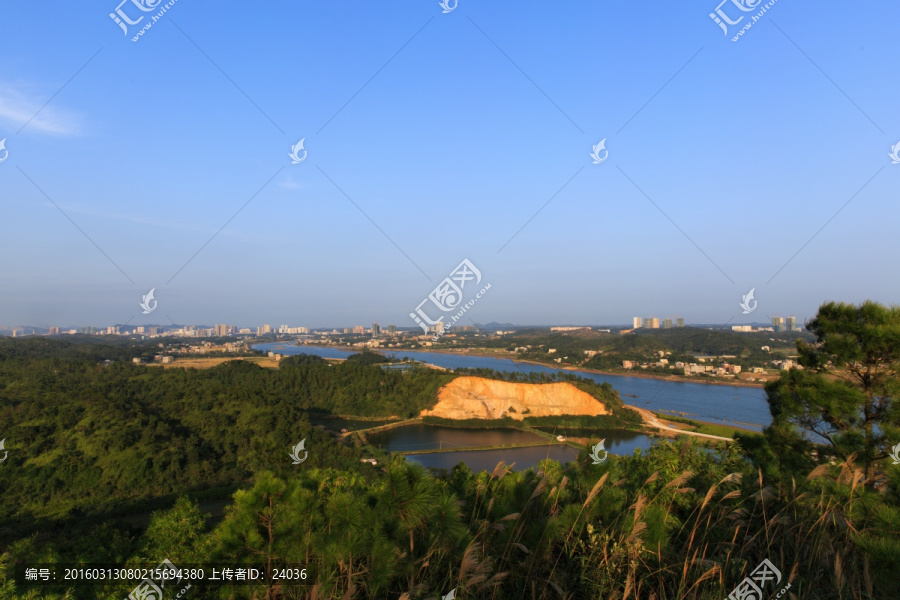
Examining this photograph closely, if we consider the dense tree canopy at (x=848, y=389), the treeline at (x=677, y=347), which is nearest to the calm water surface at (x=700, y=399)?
the treeline at (x=677, y=347)

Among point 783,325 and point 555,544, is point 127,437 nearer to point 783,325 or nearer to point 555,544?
→ point 555,544

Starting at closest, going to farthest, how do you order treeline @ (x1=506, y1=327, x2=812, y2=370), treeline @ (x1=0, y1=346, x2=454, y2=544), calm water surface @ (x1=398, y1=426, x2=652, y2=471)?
treeline @ (x1=0, y1=346, x2=454, y2=544), calm water surface @ (x1=398, y1=426, x2=652, y2=471), treeline @ (x1=506, y1=327, x2=812, y2=370)

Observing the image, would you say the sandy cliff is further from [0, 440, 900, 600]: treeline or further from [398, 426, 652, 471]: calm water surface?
[0, 440, 900, 600]: treeline

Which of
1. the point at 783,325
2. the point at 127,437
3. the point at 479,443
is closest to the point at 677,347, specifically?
the point at 783,325

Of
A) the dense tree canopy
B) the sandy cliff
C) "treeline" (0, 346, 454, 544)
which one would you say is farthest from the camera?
the sandy cliff

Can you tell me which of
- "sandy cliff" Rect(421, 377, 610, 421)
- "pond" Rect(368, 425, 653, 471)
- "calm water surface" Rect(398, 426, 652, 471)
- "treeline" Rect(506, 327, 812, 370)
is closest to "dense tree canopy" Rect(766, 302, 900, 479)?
"pond" Rect(368, 425, 653, 471)

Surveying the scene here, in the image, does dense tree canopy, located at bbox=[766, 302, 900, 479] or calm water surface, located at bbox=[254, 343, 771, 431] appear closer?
dense tree canopy, located at bbox=[766, 302, 900, 479]

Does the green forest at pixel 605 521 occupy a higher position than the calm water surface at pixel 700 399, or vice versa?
the green forest at pixel 605 521

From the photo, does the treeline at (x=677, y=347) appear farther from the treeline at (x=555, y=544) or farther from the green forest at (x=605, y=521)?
the treeline at (x=555, y=544)

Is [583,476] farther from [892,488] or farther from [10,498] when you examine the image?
[10,498]
